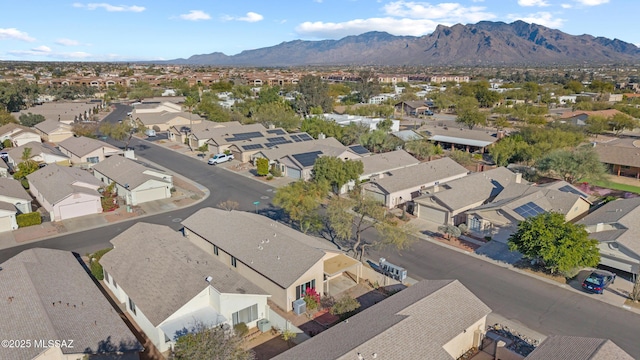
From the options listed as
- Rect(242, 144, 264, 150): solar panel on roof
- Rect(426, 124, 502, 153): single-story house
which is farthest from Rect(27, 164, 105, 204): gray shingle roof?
Rect(426, 124, 502, 153): single-story house

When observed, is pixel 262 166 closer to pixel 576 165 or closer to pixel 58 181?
pixel 58 181

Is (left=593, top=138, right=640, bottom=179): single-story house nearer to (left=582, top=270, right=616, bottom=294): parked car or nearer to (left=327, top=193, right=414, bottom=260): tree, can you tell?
(left=582, top=270, right=616, bottom=294): parked car

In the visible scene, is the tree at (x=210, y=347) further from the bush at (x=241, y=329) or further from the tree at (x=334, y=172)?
the tree at (x=334, y=172)

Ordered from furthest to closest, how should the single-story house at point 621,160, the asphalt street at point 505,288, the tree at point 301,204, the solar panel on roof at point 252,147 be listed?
the solar panel on roof at point 252,147
the single-story house at point 621,160
the tree at point 301,204
the asphalt street at point 505,288

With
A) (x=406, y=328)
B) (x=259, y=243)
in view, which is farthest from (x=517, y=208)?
(x=259, y=243)

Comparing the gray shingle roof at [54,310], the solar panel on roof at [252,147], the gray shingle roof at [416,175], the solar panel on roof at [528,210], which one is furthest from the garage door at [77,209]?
the solar panel on roof at [528,210]

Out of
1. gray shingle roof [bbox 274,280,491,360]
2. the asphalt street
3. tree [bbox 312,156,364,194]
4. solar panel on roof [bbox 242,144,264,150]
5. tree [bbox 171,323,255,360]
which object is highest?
tree [bbox 312,156,364,194]

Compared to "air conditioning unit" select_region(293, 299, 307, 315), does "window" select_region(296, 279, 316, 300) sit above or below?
above

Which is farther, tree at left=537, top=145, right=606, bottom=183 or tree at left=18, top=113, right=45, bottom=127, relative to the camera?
tree at left=18, top=113, right=45, bottom=127
